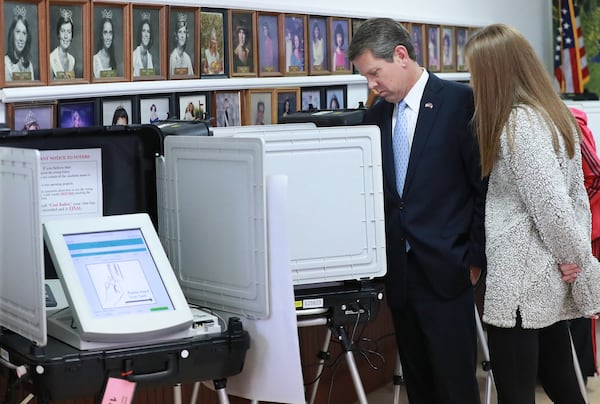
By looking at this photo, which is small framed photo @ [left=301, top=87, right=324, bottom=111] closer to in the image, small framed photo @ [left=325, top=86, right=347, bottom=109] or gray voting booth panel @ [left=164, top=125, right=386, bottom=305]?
small framed photo @ [left=325, top=86, right=347, bottom=109]

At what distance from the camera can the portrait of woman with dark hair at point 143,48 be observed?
3.68m

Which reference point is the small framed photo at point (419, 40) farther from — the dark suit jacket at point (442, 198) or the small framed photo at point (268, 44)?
the dark suit jacket at point (442, 198)

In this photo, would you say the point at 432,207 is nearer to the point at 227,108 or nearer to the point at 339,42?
the point at 227,108

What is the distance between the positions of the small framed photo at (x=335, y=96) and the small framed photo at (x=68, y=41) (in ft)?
4.88

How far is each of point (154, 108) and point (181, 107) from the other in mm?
149

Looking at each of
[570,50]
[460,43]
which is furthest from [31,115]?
[570,50]

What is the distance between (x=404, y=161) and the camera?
3166 mm

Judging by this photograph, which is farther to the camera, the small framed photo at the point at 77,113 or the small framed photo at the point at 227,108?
the small framed photo at the point at 227,108

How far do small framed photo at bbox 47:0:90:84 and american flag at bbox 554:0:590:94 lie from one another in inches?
161

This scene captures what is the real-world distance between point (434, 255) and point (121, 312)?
1066 mm

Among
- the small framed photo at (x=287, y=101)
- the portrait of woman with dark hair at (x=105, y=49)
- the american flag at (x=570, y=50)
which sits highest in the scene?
the american flag at (x=570, y=50)

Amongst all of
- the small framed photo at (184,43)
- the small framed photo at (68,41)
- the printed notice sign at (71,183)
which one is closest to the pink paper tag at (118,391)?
the printed notice sign at (71,183)

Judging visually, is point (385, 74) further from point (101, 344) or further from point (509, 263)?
point (101, 344)

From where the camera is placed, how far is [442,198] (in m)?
3.12
